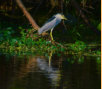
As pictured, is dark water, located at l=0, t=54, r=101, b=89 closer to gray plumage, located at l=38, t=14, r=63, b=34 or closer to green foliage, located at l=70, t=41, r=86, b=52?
green foliage, located at l=70, t=41, r=86, b=52

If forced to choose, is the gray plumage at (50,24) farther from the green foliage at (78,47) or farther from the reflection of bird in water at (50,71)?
the reflection of bird in water at (50,71)

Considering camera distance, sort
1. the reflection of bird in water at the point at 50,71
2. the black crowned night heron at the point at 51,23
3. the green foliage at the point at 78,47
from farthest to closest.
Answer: the black crowned night heron at the point at 51,23, the green foliage at the point at 78,47, the reflection of bird in water at the point at 50,71

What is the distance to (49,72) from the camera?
11.7 m

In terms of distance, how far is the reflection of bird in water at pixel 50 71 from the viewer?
34.0ft

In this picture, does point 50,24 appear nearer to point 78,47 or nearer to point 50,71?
point 78,47

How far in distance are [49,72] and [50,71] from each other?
0.19 meters

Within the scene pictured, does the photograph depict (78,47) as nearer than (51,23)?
Yes

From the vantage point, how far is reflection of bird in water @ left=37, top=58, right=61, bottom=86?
34.0 ft

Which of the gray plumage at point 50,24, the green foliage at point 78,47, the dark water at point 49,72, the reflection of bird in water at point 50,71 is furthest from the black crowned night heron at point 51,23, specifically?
the reflection of bird in water at point 50,71

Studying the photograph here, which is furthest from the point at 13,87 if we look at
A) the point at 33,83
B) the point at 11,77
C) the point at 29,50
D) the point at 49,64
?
the point at 29,50

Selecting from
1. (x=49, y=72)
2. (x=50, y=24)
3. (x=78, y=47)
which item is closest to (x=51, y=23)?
(x=50, y=24)

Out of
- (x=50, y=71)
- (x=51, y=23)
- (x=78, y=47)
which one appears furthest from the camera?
(x=51, y=23)

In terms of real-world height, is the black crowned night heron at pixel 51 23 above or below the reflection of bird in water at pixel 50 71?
above

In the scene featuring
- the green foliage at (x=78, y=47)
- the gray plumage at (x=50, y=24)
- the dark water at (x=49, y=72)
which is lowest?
the dark water at (x=49, y=72)
